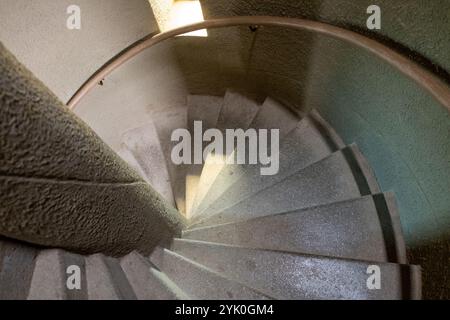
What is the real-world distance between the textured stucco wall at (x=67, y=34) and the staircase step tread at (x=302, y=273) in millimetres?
1535

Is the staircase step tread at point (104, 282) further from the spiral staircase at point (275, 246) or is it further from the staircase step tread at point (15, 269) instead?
the staircase step tread at point (15, 269)

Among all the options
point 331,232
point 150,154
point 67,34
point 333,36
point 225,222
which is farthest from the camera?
point 150,154

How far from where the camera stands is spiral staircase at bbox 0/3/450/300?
1.03m

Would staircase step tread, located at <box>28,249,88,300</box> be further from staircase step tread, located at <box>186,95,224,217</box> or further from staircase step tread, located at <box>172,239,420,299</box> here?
staircase step tread, located at <box>186,95,224,217</box>

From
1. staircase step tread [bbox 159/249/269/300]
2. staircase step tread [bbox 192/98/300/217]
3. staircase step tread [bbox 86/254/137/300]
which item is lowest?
staircase step tread [bbox 159/249/269/300]

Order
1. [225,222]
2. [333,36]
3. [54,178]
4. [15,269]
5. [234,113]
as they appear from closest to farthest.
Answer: [54,178], [15,269], [333,36], [225,222], [234,113]

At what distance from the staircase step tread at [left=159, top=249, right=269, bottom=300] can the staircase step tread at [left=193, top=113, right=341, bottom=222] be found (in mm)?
946

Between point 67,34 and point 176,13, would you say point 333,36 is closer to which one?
point 176,13

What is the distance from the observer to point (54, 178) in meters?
0.94

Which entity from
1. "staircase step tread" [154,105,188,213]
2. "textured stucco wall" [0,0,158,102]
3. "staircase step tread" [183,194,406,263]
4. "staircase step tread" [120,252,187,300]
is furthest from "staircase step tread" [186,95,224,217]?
"staircase step tread" [120,252,187,300]

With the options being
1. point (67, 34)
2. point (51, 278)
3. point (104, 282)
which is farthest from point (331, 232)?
point (67, 34)

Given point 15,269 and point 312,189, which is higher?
point 312,189

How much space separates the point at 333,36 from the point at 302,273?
1301 millimetres

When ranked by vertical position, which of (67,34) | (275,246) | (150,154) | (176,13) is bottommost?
(275,246)
